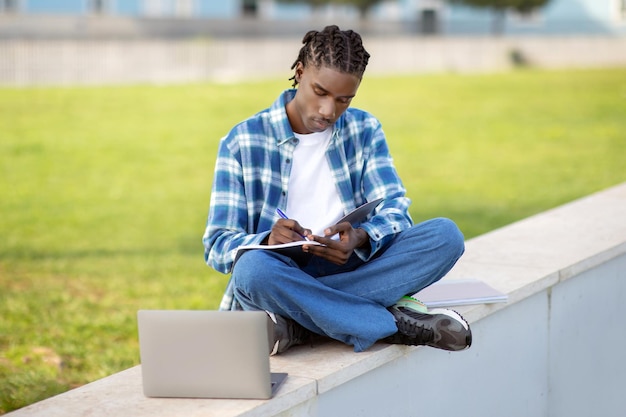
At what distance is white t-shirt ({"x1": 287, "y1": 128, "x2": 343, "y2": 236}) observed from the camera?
3.21 m

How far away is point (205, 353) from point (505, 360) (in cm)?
141

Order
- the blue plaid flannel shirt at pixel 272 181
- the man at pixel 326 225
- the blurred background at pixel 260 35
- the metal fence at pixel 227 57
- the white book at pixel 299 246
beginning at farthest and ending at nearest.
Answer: the blurred background at pixel 260 35, the metal fence at pixel 227 57, the blue plaid flannel shirt at pixel 272 181, the man at pixel 326 225, the white book at pixel 299 246

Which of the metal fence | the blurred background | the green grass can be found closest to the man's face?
the green grass

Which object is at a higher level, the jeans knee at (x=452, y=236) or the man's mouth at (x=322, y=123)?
the man's mouth at (x=322, y=123)

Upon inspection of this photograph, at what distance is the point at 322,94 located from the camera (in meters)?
3.07

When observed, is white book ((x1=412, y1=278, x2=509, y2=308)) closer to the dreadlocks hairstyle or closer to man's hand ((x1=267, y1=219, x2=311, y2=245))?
man's hand ((x1=267, y1=219, x2=311, y2=245))

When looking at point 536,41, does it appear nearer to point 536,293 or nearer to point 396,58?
point 396,58

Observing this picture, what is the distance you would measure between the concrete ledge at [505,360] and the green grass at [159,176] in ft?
4.96

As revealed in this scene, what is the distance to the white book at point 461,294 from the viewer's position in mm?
3398

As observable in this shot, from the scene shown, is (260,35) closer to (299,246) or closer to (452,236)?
(452,236)

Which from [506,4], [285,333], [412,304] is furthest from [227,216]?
[506,4]

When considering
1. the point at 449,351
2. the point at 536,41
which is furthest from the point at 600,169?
the point at 536,41

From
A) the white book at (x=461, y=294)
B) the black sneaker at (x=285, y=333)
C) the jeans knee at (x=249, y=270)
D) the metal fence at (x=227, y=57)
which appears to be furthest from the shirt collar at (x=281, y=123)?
the metal fence at (x=227, y=57)

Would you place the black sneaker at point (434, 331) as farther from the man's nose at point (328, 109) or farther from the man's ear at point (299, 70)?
the man's ear at point (299, 70)
